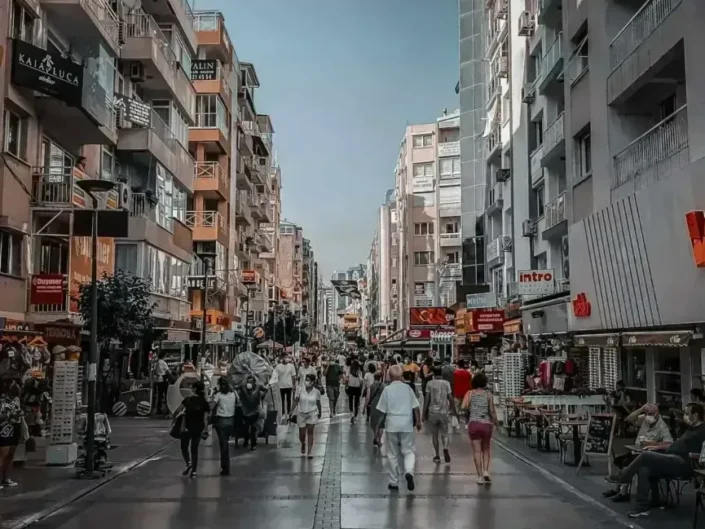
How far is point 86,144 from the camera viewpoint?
2736 centimetres

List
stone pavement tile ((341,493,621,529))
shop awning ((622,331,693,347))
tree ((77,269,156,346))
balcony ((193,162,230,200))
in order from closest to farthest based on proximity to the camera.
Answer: stone pavement tile ((341,493,621,529))
shop awning ((622,331,693,347))
tree ((77,269,156,346))
balcony ((193,162,230,200))

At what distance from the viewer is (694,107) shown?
15352 millimetres

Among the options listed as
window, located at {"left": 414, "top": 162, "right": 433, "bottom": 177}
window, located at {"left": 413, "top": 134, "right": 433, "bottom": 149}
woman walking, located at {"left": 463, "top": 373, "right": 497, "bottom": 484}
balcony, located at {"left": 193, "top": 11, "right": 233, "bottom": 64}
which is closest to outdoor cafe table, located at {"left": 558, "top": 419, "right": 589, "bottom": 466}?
woman walking, located at {"left": 463, "top": 373, "right": 497, "bottom": 484}

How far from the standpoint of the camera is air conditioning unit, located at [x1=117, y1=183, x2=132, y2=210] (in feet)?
94.5

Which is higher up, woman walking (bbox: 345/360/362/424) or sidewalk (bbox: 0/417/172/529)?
woman walking (bbox: 345/360/362/424)

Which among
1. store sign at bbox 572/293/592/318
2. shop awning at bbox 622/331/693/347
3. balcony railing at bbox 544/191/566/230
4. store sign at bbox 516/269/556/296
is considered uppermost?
balcony railing at bbox 544/191/566/230

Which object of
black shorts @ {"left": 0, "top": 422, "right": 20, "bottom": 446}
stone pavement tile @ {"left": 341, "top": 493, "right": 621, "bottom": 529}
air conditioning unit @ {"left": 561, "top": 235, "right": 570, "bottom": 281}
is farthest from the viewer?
air conditioning unit @ {"left": 561, "top": 235, "right": 570, "bottom": 281}

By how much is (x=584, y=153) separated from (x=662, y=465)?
1573 centimetres

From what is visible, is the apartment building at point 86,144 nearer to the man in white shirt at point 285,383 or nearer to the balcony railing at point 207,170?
the man in white shirt at point 285,383

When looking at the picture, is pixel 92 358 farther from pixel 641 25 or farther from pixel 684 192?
pixel 641 25

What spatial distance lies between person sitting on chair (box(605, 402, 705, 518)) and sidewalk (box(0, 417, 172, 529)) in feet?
24.4

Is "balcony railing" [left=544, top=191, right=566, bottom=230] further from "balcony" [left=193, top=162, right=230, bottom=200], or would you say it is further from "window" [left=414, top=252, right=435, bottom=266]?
"window" [left=414, top=252, right=435, bottom=266]

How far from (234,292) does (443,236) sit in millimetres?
22961

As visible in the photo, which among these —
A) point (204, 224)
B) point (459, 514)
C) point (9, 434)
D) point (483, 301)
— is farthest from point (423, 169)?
point (459, 514)
